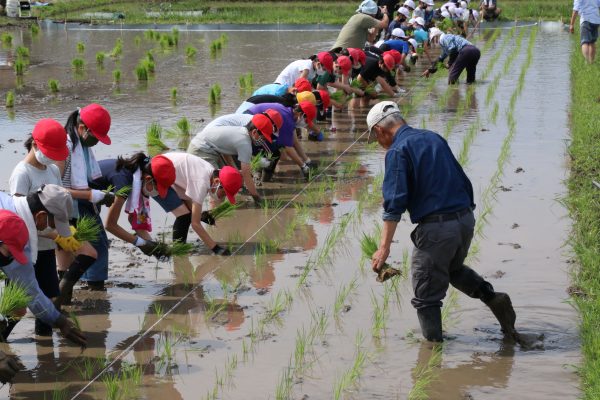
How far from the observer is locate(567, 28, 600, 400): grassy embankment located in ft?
16.4

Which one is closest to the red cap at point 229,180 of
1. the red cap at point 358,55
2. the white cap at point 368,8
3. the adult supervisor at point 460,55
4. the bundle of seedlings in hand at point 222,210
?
the bundle of seedlings in hand at point 222,210

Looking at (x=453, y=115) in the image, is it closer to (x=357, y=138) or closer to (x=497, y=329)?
(x=357, y=138)

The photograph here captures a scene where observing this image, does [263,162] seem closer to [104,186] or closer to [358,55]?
[104,186]

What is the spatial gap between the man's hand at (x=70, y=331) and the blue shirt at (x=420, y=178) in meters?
1.68

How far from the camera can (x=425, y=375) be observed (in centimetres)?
501

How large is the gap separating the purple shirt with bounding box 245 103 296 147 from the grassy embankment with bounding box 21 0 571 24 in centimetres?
1652

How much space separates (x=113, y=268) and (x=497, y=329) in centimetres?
259

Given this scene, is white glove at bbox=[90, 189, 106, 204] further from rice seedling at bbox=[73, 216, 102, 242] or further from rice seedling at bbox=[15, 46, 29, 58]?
rice seedling at bbox=[15, 46, 29, 58]

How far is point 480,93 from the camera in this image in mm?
13727

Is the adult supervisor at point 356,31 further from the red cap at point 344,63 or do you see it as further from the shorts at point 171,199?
the shorts at point 171,199

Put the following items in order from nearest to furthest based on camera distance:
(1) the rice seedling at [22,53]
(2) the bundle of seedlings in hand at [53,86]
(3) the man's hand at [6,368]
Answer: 1. (3) the man's hand at [6,368]
2. (2) the bundle of seedlings in hand at [53,86]
3. (1) the rice seedling at [22,53]

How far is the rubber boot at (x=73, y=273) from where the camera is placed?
225 inches

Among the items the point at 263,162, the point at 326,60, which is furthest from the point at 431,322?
the point at 326,60

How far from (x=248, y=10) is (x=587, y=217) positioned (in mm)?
22520
